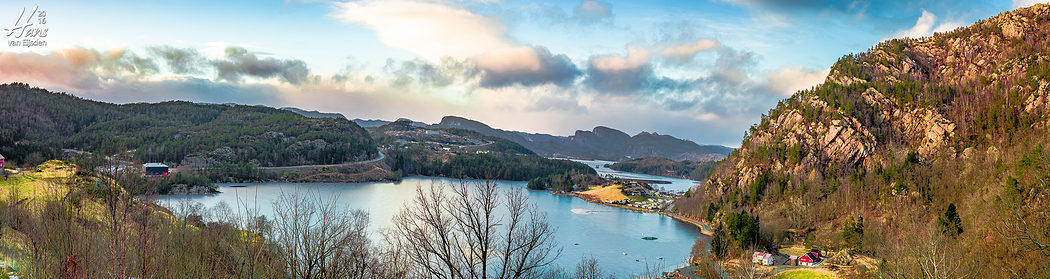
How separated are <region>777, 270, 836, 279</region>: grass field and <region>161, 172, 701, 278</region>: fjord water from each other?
8.96 m

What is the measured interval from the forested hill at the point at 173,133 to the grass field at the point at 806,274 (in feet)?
364

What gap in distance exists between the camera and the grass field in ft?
117

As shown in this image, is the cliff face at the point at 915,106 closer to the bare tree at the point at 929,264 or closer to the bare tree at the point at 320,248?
the bare tree at the point at 929,264

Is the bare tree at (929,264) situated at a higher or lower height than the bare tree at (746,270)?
higher

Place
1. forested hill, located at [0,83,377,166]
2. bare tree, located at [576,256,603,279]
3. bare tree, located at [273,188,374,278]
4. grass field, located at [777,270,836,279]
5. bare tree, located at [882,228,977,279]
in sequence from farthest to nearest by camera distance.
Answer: forested hill, located at [0,83,377,166]
grass field, located at [777,270,836,279]
bare tree, located at [576,256,603,279]
bare tree, located at [882,228,977,279]
bare tree, located at [273,188,374,278]

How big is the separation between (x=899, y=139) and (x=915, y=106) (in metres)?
5.46

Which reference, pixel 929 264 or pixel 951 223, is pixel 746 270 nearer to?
pixel 929 264

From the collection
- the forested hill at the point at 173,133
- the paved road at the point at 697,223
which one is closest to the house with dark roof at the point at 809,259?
the paved road at the point at 697,223

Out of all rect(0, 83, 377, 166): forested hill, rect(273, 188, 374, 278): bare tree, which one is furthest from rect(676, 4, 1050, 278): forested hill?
rect(0, 83, 377, 166): forested hill

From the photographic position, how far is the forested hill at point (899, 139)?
53906 mm

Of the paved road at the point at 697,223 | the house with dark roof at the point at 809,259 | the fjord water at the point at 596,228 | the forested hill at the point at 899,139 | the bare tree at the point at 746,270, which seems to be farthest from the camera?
the paved road at the point at 697,223

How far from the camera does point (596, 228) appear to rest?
66.3 m

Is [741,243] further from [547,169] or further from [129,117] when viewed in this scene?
[129,117]

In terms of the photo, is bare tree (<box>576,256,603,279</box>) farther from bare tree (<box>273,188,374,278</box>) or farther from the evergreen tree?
the evergreen tree
